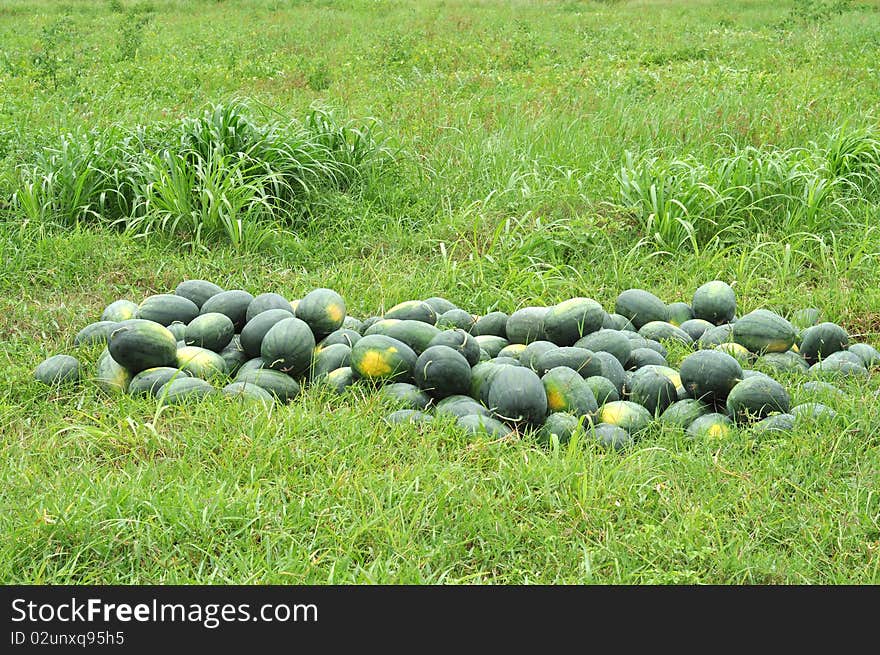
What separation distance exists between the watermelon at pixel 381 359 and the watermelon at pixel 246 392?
37 centimetres

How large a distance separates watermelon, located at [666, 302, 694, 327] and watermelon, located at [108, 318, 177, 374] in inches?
93.2

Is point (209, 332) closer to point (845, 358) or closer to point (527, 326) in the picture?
point (527, 326)

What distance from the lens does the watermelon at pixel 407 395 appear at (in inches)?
136

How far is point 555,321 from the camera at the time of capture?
390cm

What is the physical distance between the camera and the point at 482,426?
322cm

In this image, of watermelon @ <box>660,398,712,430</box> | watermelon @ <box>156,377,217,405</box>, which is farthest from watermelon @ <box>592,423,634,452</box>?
watermelon @ <box>156,377,217,405</box>

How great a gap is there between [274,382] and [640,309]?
1.82m

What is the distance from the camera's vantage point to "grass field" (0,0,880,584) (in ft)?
8.59

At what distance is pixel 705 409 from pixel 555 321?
751mm

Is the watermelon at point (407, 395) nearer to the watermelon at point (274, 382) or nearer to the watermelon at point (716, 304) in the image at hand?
the watermelon at point (274, 382)

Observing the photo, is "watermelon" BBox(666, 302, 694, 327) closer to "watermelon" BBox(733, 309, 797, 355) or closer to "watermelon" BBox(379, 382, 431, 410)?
"watermelon" BBox(733, 309, 797, 355)

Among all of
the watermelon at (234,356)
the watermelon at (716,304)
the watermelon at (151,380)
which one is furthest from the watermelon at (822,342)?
the watermelon at (151,380)

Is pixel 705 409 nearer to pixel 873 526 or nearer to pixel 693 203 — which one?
Answer: pixel 873 526

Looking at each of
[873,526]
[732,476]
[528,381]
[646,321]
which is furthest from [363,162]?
[873,526]
